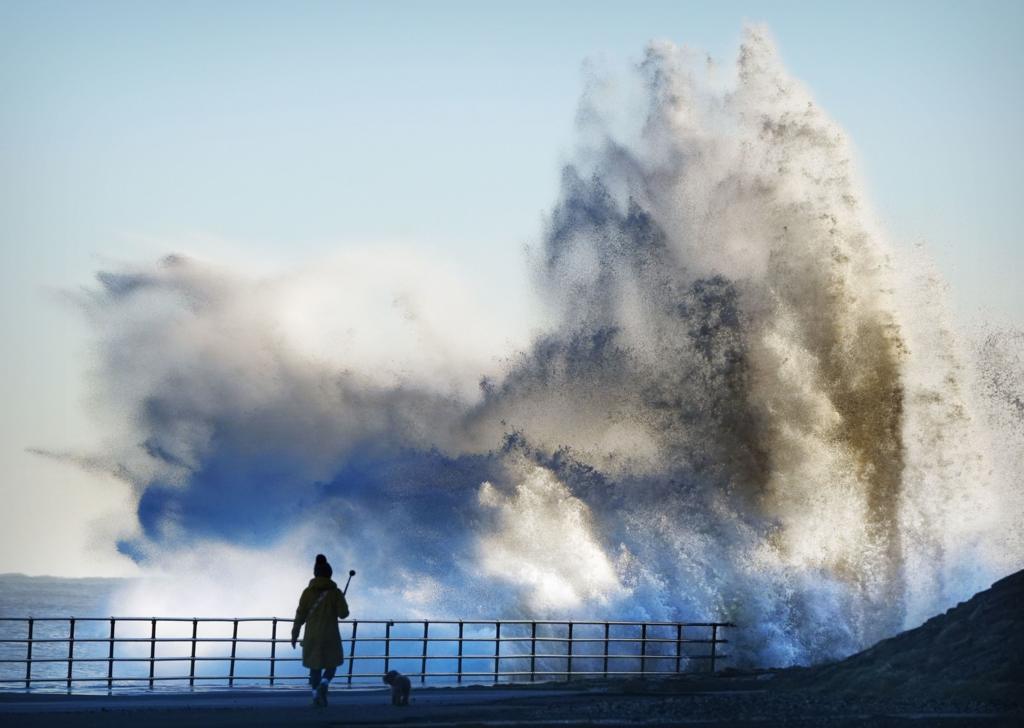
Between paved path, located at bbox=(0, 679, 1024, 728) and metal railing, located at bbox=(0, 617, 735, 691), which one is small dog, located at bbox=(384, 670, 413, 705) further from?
metal railing, located at bbox=(0, 617, 735, 691)

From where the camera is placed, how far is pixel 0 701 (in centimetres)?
1961

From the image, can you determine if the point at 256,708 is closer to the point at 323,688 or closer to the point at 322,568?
the point at 323,688

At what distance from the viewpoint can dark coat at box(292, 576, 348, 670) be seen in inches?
727

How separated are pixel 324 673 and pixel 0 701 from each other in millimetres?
4102

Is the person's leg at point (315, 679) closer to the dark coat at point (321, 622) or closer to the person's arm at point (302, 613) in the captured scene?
the dark coat at point (321, 622)

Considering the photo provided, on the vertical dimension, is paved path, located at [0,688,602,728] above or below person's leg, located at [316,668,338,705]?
below

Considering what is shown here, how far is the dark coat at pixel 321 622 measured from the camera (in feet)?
60.5

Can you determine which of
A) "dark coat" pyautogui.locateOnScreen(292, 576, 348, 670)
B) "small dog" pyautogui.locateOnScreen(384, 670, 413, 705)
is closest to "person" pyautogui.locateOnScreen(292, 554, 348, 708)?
"dark coat" pyautogui.locateOnScreen(292, 576, 348, 670)

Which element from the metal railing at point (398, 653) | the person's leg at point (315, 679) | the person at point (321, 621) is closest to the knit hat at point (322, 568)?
the person at point (321, 621)

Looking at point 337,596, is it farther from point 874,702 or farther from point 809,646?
point 809,646

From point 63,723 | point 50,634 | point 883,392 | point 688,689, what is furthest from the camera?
point 50,634

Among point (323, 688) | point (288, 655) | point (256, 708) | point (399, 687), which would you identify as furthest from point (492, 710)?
point (288, 655)

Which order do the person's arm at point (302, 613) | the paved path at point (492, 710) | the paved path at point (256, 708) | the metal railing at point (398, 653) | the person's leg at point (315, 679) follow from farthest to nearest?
the metal railing at point (398, 653) < the person's leg at point (315, 679) < the person's arm at point (302, 613) < the paved path at point (256, 708) < the paved path at point (492, 710)

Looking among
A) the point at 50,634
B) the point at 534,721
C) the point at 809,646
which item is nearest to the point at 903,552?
the point at 809,646
